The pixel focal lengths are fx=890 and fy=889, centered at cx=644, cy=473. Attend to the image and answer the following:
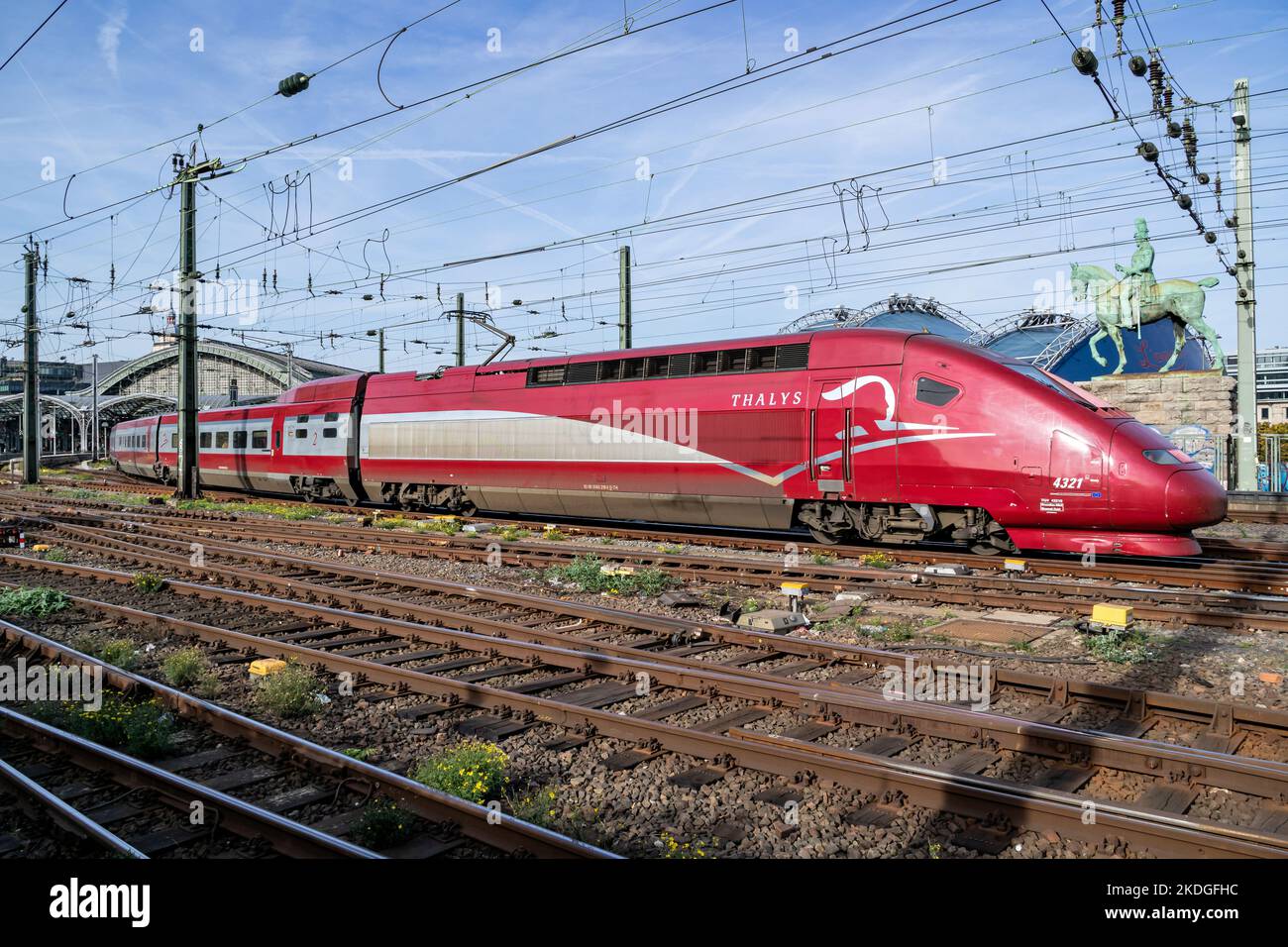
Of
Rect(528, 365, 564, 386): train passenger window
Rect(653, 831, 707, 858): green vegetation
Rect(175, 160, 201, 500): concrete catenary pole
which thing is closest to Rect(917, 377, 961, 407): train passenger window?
Rect(528, 365, 564, 386): train passenger window

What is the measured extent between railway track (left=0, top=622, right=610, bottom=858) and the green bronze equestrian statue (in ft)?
105

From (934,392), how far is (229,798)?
1131cm

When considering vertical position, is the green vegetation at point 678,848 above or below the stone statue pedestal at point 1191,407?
below

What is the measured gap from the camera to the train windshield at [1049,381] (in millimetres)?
12758

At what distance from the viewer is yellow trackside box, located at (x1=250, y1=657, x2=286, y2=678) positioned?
838 centimetres

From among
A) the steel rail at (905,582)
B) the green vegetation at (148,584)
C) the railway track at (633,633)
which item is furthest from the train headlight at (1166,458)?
the green vegetation at (148,584)

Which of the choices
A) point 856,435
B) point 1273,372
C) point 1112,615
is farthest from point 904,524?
point 1273,372

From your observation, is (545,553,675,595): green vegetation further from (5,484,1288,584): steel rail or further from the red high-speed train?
the red high-speed train

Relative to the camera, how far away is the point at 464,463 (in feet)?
69.1

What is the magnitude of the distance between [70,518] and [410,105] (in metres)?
14.7

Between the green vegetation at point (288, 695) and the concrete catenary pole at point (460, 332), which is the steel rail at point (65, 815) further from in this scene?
the concrete catenary pole at point (460, 332)

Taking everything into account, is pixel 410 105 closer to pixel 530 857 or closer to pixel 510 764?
pixel 510 764

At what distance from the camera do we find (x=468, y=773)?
216 inches

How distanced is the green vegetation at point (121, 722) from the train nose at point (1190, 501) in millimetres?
12019
